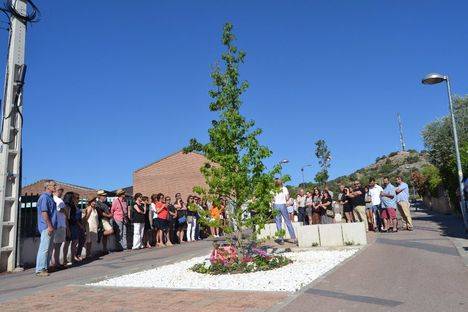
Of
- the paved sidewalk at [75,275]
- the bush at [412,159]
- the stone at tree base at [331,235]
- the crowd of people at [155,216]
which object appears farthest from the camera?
the bush at [412,159]

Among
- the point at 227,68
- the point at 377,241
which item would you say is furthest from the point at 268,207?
the point at 377,241

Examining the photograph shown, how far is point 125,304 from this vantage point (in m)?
5.70

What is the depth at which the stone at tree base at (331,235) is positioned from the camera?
448 inches

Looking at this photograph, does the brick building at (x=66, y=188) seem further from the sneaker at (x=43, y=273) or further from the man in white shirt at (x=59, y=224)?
the sneaker at (x=43, y=273)

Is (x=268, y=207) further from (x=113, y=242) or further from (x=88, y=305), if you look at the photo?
(x=113, y=242)

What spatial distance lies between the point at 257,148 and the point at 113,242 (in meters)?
8.26

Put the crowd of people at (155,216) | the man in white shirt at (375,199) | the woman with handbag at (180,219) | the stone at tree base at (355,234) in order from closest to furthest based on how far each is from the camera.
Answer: the crowd of people at (155,216), the stone at tree base at (355,234), the man in white shirt at (375,199), the woman with handbag at (180,219)

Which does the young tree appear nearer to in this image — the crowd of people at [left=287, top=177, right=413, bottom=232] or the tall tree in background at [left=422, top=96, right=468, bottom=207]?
the crowd of people at [left=287, top=177, right=413, bottom=232]

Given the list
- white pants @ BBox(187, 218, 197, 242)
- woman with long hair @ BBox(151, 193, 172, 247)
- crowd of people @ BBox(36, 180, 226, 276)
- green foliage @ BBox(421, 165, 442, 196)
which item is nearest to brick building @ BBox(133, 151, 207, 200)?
green foliage @ BBox(421, 165, 442, 196)

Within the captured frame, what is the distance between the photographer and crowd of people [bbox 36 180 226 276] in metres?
9.20

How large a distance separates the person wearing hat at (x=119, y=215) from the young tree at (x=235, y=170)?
19.4ft

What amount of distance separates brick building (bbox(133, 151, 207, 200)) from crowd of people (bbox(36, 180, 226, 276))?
3692 centimetres

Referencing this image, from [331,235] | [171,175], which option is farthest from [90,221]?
[171,175]

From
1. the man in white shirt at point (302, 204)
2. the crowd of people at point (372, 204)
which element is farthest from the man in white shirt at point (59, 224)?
the man in white shirt at point (302, 204)
